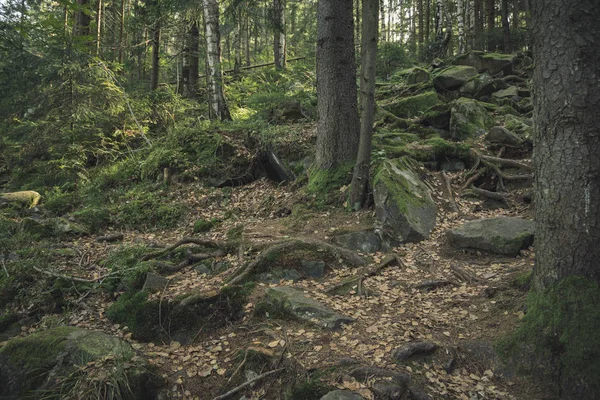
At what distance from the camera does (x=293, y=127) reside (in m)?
11.1

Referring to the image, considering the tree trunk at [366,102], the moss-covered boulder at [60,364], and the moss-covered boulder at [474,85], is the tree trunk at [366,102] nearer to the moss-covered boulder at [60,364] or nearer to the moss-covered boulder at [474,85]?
the moss-covered boulder at [60,364]

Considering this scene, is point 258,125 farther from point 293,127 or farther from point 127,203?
point 127,203

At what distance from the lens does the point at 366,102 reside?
691 centimetres

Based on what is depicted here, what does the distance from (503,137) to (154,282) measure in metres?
8.02

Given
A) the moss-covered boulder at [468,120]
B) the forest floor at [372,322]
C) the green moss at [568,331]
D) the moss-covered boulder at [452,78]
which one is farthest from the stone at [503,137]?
the green moss at [568,331]

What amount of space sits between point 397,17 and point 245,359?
38.8 m

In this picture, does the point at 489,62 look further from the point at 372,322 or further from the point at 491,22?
the point at 372,322

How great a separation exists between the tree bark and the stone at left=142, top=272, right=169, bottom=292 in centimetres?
377

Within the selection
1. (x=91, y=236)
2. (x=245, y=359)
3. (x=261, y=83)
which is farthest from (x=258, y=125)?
(x=245, y=359)

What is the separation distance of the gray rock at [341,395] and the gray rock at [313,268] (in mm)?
2513

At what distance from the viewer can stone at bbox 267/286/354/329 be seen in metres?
4.73

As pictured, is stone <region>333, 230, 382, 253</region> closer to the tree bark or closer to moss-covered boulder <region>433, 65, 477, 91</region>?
the tree bark

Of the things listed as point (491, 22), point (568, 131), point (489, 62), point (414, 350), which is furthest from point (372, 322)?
point (491, 22)

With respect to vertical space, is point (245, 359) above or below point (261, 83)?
below
